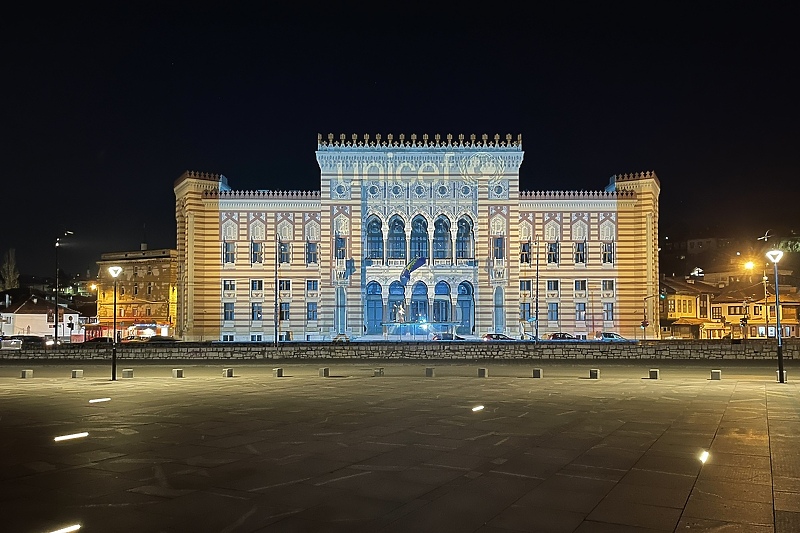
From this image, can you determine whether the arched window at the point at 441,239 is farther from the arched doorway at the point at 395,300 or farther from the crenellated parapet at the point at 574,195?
the crenellated parapet at the point at 574,195

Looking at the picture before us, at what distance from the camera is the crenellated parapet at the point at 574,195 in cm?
6234

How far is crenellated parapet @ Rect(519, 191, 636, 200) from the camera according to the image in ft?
205

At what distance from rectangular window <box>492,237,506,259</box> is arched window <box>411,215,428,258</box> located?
18.9ft

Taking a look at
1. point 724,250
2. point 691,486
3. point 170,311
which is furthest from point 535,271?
point 724,250

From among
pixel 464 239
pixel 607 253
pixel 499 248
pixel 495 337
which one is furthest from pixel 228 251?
pixel 607 253

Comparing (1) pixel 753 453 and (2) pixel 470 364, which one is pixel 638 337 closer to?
(2) pixel 470 364

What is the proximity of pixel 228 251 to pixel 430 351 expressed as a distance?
80.8 ft

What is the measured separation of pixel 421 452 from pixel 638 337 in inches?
2027

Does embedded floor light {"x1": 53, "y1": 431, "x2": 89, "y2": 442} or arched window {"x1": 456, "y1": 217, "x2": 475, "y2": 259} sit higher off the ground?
arched window {"x1": 456, "y1": 217, "x2": 475, "y2": 259}

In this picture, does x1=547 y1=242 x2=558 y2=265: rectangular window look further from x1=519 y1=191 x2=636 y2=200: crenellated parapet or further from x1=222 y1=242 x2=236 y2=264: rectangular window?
x1=222 y1=242 x2=236 y2=264: rectangular window

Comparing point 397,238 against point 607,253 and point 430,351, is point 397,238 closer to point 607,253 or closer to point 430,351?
point 607,253

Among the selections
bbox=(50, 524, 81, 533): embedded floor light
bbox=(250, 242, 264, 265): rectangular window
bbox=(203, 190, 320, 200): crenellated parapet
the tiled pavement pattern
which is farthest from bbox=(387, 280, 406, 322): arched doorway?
bbox=(50, 524, 81, 533): embedded floor light

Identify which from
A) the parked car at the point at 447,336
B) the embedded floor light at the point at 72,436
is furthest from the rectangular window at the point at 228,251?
the embedded floor light at the point at 72,436

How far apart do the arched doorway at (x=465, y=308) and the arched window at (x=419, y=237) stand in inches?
172
